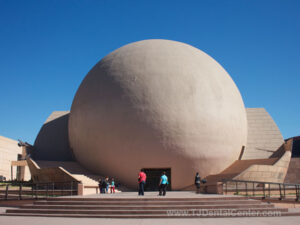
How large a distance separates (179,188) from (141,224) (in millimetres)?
13182

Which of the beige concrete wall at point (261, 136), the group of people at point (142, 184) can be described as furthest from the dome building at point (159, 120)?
the group of people at point (142, 184)

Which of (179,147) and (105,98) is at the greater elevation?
(105,98)

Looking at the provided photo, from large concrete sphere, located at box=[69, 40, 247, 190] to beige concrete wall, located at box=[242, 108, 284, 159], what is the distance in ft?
8.26

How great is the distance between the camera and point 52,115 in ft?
103

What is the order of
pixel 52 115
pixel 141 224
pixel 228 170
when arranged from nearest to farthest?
pixel 141 224 → pixel 228 170 → pixel 52 115

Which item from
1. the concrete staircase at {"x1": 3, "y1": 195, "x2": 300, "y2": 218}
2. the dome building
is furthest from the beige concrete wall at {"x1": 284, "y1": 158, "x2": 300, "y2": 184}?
the concrete staircase at {"x1": 3, "y1": 195, "x2": 300, "y2": 218}

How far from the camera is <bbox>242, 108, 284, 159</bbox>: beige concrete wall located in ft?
82.7

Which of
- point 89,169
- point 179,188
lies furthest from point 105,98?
point 179,188

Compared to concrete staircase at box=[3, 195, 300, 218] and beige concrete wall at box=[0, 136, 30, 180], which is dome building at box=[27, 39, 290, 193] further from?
beige concrete wall at box=[0, 136, 30, 180]

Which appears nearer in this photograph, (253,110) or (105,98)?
(105,98)

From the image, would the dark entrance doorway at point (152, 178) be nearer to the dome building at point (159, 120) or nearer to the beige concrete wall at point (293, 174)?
the dome building at point (159, 120)

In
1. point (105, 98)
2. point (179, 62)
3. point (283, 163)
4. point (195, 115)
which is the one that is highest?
point (179, 62)

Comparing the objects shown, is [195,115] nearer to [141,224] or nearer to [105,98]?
[105,98]

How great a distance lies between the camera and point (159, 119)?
20828mm
